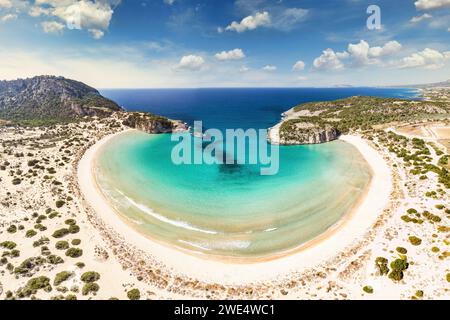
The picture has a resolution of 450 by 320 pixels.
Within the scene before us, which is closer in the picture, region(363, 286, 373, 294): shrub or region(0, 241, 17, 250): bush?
region(363, 286, 373, 294): shrub

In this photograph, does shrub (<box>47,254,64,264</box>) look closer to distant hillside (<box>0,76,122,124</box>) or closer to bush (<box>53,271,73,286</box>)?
bush (<box>53,271,73,286</box>)

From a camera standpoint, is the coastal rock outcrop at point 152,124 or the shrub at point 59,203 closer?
the shrub at point 59,203

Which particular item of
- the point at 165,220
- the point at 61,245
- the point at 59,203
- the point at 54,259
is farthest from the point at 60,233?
the point at 165,220

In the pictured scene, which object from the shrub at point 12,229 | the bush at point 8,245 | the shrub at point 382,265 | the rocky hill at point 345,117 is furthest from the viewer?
the rocky hill at point 345,117

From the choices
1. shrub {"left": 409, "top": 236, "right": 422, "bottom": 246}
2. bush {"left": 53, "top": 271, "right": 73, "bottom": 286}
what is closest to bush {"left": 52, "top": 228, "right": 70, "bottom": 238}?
bush {"left": 53, "top": 271, "right": 73, "bottom": 286}

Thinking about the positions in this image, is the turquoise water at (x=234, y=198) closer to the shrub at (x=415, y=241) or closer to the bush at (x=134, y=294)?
the bush at (x=134, y=294)

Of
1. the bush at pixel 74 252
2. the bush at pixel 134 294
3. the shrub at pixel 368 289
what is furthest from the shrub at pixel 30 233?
the shrub at pixel 368 289
